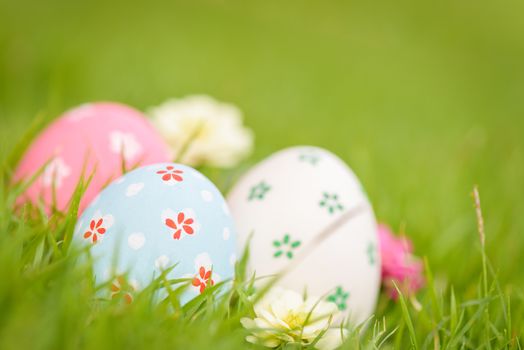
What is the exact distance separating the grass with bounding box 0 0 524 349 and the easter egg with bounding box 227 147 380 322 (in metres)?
0.10

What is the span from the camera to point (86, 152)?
1.11m

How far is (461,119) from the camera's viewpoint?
10.2 feet

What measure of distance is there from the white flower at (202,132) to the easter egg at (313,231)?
293 millimetres

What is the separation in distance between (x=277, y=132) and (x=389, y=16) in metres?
3.47

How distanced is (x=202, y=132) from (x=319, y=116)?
4.34 feet

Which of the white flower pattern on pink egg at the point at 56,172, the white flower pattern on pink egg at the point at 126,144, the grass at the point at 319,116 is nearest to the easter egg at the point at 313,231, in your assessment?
the grass at the point at 319,116

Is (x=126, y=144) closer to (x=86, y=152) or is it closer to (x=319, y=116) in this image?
(x=86, y=152)

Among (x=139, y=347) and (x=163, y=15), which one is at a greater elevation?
(x=163, y=15)

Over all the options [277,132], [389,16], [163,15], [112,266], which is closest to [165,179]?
A: [112,266]

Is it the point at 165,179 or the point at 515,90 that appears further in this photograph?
the point at 515,90

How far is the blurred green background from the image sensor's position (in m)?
1.71

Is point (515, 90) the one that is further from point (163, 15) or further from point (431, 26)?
point (163, 15)

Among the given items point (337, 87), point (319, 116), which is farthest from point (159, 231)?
point (337, 87)

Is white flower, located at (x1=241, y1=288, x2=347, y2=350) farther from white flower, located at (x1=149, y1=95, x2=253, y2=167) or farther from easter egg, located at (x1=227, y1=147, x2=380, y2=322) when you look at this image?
white flower, located at (x1=149, y1=95, x2=253, y2=167)
